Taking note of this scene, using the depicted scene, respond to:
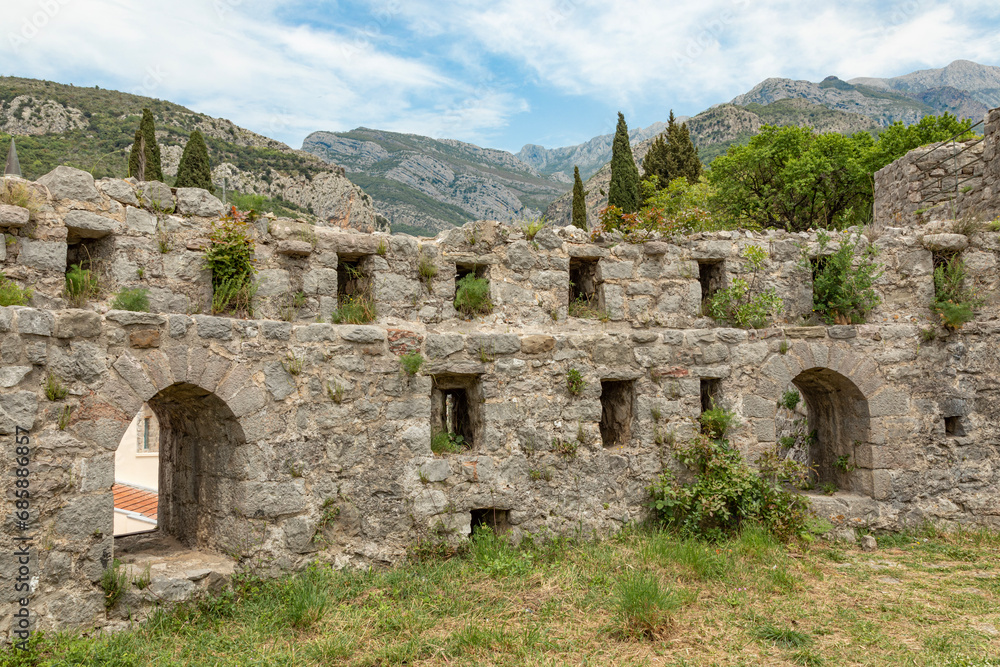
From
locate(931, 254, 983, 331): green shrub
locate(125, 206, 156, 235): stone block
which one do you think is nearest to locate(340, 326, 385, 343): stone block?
locate(125, 206, 156, 235): stone block

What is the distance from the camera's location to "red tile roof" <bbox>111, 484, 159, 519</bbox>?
35.7 feet

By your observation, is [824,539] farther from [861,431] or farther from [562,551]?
[562,551]

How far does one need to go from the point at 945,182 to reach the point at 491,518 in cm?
966

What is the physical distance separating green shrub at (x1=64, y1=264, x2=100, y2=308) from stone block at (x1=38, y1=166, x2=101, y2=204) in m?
0.65

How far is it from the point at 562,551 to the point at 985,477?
19.8 feet

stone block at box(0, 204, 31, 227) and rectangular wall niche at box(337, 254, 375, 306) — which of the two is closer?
stone block at box(0, 204, 31, 227)

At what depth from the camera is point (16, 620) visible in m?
4.53

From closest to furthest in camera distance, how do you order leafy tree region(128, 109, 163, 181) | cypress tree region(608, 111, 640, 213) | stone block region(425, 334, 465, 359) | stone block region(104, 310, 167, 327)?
stone block region(104, 310, 167, 327), stone block region(425, 334, 465, 359), leafy tree region(128, 109, 163, 181), cypress tree region(608, 111, 640, 213)

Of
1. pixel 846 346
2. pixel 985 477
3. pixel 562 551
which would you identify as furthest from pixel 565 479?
pixel 985 477

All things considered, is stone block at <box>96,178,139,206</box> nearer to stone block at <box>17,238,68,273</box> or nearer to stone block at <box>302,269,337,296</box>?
stone block at <box>17,238,68,273</box>

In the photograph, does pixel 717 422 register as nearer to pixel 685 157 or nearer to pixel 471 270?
pixel 471 270

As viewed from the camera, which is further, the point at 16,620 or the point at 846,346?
the point at 846,346

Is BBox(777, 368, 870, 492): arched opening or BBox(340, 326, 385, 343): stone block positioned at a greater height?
BBox(340, 326, 385, 343): stone block

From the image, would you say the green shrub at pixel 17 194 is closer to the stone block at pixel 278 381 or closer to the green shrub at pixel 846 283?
the stone block at pixel 278 381
